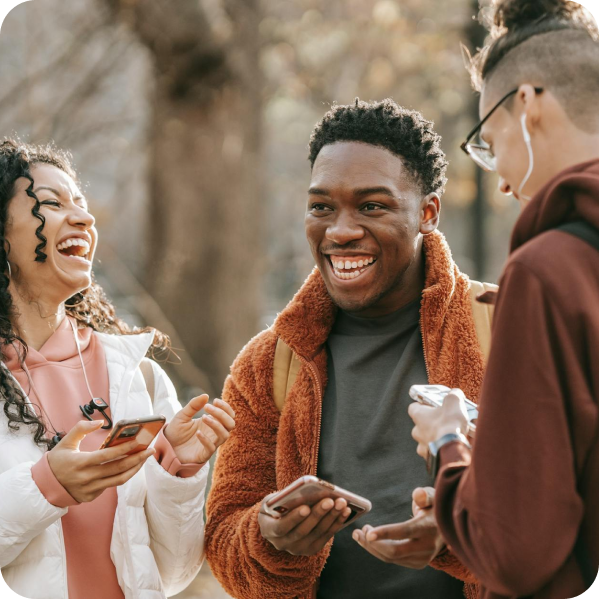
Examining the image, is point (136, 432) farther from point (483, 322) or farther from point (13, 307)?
point (483, 322)

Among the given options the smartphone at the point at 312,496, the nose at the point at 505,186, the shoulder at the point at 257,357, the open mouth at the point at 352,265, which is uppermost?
the nose at the point at 505,186

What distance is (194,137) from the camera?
7.48 meters

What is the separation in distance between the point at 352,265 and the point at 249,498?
92 centimetres

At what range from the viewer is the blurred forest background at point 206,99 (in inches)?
284

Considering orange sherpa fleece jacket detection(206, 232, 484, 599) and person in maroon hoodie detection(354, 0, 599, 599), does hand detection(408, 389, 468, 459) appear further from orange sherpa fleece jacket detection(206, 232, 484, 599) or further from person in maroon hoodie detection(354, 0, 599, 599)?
orange sherpa fleece jacket detection(206, 232, 484, 599)

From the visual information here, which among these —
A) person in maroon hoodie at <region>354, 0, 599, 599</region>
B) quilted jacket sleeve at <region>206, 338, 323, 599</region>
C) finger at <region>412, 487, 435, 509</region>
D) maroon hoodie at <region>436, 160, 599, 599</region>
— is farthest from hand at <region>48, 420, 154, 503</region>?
maroon hoodie at <region>436, 160, 599, 599</region>

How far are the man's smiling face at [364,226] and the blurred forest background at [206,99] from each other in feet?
1.83

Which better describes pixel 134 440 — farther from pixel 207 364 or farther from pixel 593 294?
pixel 207 364

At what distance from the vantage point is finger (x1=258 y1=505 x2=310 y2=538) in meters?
2.49

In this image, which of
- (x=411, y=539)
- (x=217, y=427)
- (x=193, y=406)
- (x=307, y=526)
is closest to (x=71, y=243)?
(x=193, y=406)

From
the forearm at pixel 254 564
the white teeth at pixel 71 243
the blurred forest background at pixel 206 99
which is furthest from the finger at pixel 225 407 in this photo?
the blurred forest background at pixel 206 99

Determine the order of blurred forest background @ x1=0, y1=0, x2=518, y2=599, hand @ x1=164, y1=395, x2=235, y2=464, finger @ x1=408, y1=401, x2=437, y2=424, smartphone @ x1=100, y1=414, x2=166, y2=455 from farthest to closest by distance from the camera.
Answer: blurred forest background @ x1=0, y1=0, x2=518, y2=599, hand @ x1=164, y1=395, x2=235, y2=464, smartphone @ x1=100, y1=414, x2=166, y2=455, finger @ x1=408, y1=401, x2=437, y2=424

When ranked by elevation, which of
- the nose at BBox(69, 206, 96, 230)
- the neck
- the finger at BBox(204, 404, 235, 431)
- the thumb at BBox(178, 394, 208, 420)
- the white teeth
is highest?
the nose at BBox(69, 206, 96, 230)

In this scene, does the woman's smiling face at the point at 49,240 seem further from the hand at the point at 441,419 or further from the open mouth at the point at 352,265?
the hand at the point at 441,419
